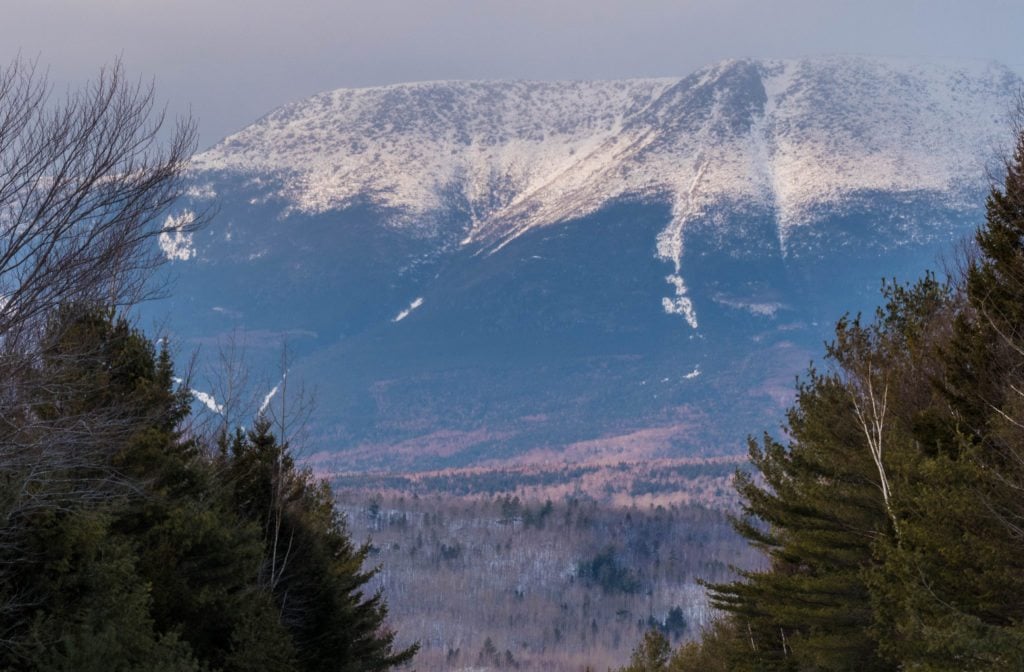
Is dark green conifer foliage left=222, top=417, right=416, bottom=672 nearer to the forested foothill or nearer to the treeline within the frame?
the forested foothill

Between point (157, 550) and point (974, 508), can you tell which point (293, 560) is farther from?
point (974, 508)

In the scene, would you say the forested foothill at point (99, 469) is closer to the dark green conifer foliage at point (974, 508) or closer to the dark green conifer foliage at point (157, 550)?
the dark green conifer foliage at point (157, 550)

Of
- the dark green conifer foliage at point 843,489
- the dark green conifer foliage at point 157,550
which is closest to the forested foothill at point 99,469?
the dark green conifer foliage at point 157,550

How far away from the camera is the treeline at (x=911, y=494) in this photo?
53.0 feet

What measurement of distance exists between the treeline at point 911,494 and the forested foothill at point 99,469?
9.26 metres

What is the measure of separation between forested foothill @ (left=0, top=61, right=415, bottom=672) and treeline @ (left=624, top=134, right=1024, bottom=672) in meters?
9.26

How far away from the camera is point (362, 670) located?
3291 centimetres

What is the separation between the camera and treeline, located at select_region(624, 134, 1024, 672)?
16.2 m

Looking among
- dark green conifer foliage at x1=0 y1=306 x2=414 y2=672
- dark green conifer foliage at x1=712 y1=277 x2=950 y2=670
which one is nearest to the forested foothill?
dark green conifer foliage at x1=0 y1=306 x2=414 y2=672

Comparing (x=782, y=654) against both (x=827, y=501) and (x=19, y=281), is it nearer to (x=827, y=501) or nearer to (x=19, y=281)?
(x=827, y=501)

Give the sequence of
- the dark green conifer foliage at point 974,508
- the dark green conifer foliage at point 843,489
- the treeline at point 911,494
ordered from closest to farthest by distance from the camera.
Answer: the dark green conifer foliage at point 974,508 → the treeline at point 911,494 → the dark green conifer foliage at point 843,489

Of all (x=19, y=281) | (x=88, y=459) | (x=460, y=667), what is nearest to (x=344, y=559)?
(x=88, y=459)

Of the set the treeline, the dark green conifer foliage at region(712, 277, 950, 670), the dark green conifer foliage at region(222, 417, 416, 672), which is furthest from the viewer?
the dark green conifer foliage at region(222, 417, 416, 672)

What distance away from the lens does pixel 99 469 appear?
19.2m
